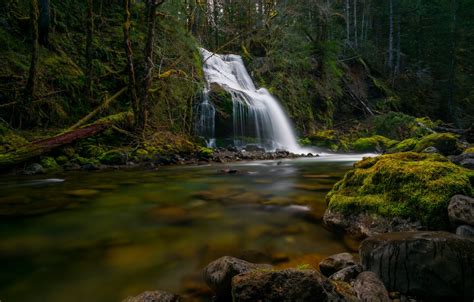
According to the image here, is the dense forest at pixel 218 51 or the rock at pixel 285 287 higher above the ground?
the dense forest at pixel 218 51

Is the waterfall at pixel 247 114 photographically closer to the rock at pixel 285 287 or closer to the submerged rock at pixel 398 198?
the submerged rock at pixel 398 198

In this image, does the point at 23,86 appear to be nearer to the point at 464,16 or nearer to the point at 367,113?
the point at 367,113

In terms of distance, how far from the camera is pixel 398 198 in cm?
295

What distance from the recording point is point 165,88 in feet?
36.4

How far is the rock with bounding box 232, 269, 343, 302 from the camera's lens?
146 centimetres

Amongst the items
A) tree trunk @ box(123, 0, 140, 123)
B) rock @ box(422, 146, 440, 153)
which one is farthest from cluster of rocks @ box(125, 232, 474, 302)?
tree trunk @ box(123, 0, 140, 123)

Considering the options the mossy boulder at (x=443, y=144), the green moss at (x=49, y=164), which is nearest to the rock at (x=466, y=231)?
the mossy boulder at (x=443, y=144)

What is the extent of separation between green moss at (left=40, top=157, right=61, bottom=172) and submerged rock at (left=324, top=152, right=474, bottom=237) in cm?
711

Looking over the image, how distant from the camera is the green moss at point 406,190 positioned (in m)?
2.65

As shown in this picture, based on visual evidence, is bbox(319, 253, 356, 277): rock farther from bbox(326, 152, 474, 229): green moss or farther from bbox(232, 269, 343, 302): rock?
bbox(326, 152, 474, 229): green moss

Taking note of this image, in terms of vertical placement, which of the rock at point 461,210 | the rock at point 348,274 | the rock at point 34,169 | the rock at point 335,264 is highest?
the rock at point 461,210

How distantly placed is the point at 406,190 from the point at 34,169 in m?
7.75

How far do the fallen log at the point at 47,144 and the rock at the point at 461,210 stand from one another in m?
8.28

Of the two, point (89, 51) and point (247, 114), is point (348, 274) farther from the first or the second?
point (247, 114)
